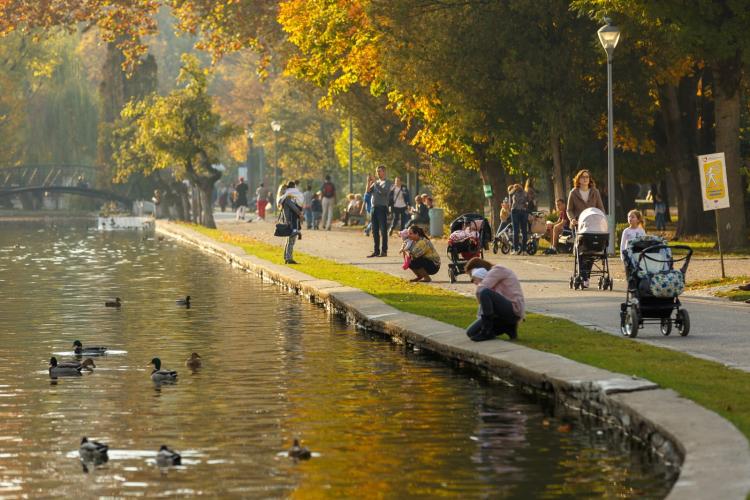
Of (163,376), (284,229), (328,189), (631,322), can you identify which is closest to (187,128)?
(328,189)

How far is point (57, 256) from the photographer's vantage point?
43406 mm

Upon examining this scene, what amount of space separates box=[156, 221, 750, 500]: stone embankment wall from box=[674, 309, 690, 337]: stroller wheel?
7.46ft

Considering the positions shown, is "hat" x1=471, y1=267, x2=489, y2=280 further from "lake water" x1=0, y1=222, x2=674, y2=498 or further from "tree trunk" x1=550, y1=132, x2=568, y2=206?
"tree trunk" x1=550, y1=132, x2=568, y2=206

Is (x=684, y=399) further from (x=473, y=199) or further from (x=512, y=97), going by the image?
(x=473, y=199)

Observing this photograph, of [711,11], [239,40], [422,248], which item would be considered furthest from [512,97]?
[239,40]

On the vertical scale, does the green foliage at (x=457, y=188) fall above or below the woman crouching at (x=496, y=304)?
above

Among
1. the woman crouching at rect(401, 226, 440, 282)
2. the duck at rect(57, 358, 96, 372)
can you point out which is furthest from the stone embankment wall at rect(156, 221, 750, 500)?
the woman crouching at rect(401, 226, 440, 282)

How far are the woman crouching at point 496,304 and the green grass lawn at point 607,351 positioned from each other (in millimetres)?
357

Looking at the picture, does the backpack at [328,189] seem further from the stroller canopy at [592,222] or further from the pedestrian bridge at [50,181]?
the stroller canopy at [592,222]

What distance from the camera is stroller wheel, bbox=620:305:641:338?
18.3m

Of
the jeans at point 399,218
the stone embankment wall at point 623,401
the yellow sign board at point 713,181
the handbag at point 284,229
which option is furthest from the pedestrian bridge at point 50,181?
the stone embankment wall at point 623,401

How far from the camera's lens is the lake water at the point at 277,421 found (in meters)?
10.8

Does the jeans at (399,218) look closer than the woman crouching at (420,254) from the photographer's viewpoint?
No

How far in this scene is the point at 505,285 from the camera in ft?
58.9
